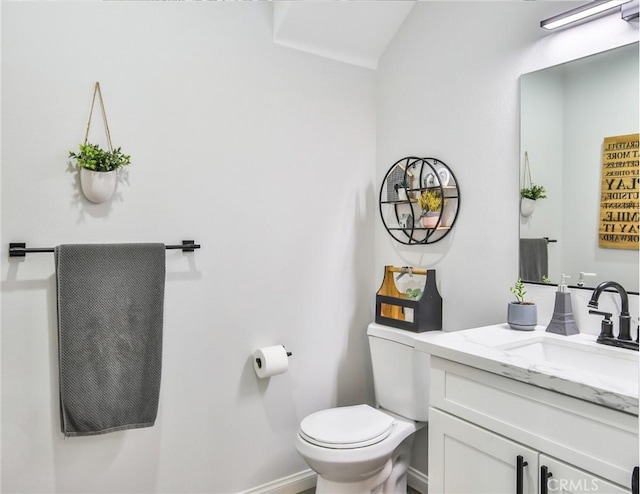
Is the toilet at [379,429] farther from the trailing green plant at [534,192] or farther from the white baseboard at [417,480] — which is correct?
the trailing green plant at [534,192]

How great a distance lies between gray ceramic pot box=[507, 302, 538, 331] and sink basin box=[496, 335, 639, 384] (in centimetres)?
7

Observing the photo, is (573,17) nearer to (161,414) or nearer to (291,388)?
(291,388)

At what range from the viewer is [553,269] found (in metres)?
1.74

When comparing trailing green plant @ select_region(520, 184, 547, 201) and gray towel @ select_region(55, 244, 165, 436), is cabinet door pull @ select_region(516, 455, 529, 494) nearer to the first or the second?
trailing green plant @ select_region(520, 184, 547, 201)

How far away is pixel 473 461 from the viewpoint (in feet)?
4.64

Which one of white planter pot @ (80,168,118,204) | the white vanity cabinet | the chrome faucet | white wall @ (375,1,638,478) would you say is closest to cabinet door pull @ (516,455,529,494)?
the white vanity cabinet

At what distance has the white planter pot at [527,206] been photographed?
180 centimetres

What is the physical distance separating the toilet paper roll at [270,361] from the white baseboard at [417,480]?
846mm

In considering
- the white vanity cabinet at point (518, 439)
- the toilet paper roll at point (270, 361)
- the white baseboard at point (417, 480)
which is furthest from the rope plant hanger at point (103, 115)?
the white baseboard at point (417, 480)

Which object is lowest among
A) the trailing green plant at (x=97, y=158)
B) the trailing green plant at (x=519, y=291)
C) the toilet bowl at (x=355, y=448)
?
the toilet bowl at (x=355, y=448)

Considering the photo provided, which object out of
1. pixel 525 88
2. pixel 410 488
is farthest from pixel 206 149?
pixel 410 488

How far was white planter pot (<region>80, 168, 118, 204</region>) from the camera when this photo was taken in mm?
1687

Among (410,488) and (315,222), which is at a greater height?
(315,222)

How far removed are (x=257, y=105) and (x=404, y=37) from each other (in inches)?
33.3
